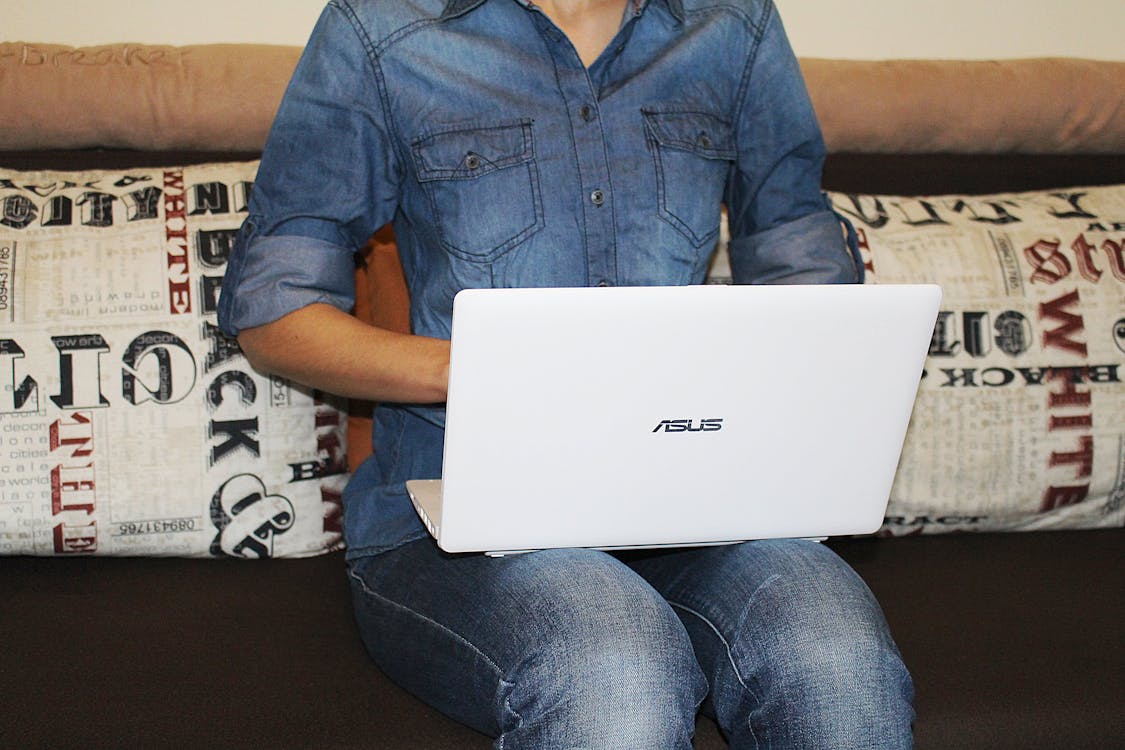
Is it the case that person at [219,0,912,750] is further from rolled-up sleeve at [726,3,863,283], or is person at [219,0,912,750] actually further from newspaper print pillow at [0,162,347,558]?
newspaper print pillow at [0,162,347,558]

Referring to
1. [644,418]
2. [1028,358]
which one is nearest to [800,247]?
[1028,358]

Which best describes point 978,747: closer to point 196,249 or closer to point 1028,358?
point 1028,358

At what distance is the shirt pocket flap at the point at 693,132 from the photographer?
1.26 meters

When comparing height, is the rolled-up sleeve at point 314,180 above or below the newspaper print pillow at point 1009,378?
above

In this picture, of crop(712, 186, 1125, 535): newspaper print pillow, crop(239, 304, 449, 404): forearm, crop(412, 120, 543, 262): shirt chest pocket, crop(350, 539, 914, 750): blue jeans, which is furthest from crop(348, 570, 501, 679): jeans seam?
crop(712, 186, 1125, 535): newspaper print pillow

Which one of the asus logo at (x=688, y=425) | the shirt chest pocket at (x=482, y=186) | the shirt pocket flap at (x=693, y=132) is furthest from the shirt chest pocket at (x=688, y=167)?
A: the asus logo at (x=688, y=425)

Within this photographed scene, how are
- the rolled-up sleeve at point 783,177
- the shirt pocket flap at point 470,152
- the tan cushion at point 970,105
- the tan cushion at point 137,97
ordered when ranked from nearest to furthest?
the shirt pocket flap at point 470,152 → the rolled-up sleeve at point 783,177 → the tan cushion at point 137,97 → the tan cushion at point 970,105

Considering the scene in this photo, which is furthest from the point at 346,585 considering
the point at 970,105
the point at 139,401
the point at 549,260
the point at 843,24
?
the point at 843,24

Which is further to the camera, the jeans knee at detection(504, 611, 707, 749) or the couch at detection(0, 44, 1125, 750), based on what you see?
the couch at detection(0, 44, 1125, 750)

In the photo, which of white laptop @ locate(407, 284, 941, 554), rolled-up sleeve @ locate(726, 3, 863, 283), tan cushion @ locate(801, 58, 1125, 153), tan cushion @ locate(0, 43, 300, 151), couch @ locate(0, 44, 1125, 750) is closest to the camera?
white laptop @ locate(407, 284, 941, 554)

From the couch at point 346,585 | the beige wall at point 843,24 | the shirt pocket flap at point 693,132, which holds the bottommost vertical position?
the couch at point 346,585

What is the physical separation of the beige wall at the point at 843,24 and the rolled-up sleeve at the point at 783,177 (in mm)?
609

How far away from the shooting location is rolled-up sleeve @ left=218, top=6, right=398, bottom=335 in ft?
3.85

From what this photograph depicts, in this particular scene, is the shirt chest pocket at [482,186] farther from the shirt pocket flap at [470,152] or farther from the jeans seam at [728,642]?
the jeans seam at [728,642]
